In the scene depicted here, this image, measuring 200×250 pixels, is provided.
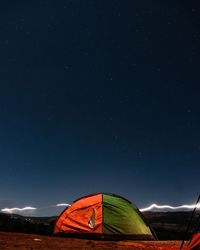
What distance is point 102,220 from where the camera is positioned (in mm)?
9836

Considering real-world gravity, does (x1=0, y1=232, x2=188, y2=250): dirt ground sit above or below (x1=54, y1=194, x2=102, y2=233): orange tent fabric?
below

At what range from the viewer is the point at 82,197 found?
11.5 meters

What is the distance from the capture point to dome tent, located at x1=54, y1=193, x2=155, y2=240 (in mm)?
9781

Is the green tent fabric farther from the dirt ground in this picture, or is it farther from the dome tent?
the dirt ground

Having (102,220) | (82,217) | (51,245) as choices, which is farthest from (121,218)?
(51,245)

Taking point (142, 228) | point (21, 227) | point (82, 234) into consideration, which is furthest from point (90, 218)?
point (21, 227)

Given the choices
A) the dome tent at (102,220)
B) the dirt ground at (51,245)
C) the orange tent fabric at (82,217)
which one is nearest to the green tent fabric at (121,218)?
the dome tent at (102,220)

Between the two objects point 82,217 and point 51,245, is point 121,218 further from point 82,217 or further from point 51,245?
point 51,245

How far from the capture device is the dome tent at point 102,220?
9781mm

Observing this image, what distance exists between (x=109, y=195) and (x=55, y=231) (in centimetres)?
244

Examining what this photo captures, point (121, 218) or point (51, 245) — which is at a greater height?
point (121, 218)

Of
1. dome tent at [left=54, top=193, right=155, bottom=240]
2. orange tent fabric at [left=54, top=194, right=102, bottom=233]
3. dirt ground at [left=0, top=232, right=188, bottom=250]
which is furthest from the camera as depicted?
orange tent fabric at [left=54, top=194, right=102, bottom=233]

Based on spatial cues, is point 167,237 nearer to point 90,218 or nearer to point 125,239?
point 125,239

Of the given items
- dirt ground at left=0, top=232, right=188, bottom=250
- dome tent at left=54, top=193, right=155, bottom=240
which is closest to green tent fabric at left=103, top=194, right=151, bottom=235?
dome tent at left=54, top=193, right=155, bottom=240
